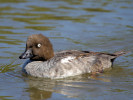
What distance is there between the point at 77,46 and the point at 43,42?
9.62 ft

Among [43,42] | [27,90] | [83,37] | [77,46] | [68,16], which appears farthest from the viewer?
[68,16]

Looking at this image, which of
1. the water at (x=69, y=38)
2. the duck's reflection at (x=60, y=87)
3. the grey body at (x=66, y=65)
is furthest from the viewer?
the grey body at (x=66, y=65)

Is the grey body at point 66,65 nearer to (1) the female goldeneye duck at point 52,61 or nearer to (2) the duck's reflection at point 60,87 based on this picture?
(1) the female goldeneye duck at point 52,61

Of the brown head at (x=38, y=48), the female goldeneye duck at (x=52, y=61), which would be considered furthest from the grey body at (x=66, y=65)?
the brown head at (x=38, y=48)

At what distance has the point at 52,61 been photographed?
8.90 meters

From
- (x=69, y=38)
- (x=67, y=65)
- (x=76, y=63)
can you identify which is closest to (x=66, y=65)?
(x=67, y=65)

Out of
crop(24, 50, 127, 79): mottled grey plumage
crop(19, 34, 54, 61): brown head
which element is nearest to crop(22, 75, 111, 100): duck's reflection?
crop(24, 50, 127, 79): mottled grey plumage

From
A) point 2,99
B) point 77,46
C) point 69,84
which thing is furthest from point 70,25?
point 2,99

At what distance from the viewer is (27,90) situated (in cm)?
785

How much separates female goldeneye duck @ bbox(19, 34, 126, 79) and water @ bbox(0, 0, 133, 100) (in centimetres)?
22

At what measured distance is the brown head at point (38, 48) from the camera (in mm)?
8781

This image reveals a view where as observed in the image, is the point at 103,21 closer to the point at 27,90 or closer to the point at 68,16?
the point at 68,16

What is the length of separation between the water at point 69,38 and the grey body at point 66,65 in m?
0.20

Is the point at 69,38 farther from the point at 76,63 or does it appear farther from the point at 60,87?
the point at 60,87
